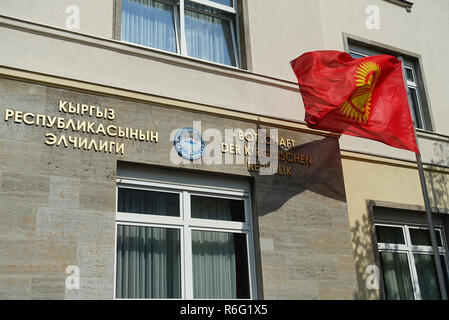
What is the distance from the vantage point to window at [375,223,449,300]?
30.9ft

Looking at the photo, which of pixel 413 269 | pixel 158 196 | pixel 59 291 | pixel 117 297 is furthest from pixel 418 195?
pixel 59 291

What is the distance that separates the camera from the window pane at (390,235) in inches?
379

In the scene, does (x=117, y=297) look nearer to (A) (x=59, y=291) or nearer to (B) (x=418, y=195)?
(A) (x=59, y=291)

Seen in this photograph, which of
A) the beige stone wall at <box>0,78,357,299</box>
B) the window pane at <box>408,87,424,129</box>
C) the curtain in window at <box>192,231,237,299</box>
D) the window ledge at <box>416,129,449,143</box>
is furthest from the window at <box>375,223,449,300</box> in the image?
the curtain in window at <box>192,231,237,299</box>

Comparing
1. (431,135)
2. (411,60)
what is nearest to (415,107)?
(431,135)

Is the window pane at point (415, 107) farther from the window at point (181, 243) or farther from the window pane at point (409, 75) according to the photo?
the window at point (181, 243)

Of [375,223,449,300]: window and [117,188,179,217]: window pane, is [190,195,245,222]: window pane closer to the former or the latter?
[117,188,179,217]: window pane

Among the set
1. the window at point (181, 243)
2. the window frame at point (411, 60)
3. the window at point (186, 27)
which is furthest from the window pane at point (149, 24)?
the window frame at point (411, 60)

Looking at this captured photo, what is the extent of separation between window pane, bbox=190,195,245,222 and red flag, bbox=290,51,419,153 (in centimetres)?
155

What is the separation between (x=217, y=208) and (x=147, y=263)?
133cm

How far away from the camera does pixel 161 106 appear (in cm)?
767

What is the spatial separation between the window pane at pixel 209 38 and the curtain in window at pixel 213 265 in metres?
2.93

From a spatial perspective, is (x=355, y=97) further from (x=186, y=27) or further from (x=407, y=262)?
(x=407, y=262)

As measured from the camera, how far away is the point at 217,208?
→ 783 centimetres
